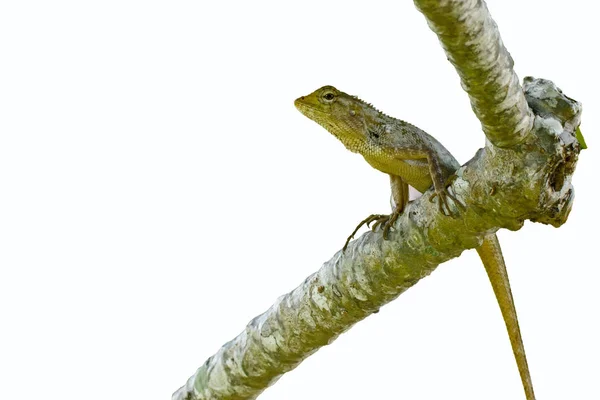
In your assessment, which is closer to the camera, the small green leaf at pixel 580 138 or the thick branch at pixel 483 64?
the thick branch at pixel 483 64

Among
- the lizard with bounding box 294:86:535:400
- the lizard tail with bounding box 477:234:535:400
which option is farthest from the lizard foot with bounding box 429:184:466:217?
the lizard tail with bounding box 477:234:535:400

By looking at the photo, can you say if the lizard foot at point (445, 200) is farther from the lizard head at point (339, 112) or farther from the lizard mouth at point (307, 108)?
the lizard mouth at point (307, 108)

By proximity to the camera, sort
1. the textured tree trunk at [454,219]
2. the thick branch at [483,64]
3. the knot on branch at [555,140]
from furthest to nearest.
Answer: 1. the knot on branch at [555,140]
2. the textured tree trunk at [454,219]
3. the thick branch at [483,64]

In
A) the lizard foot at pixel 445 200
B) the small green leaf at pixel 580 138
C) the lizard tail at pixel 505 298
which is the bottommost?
the lizard tail at pixel 505 298

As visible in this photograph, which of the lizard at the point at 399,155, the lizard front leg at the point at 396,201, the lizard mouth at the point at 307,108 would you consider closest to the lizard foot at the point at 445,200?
the lizard at the point at 399,155

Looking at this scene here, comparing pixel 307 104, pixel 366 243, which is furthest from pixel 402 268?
pixel 307 104
